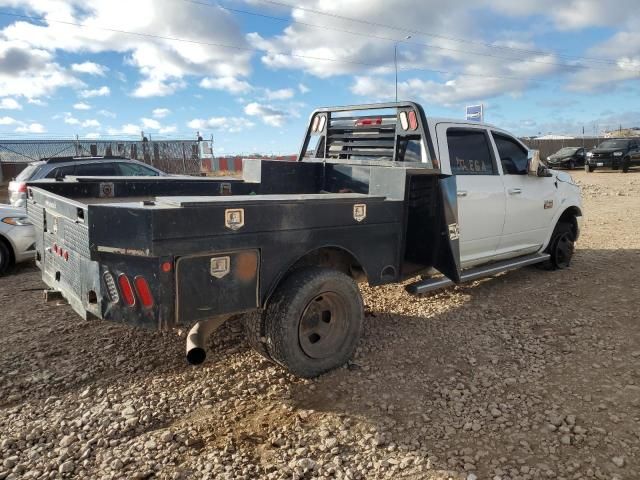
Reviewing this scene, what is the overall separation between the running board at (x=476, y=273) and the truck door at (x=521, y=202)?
0.11 meters

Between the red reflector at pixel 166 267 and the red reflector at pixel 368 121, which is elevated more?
the red reflector at pixel 368 121

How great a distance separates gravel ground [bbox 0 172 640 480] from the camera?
9.43ft

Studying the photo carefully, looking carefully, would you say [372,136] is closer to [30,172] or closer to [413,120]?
[413,120]

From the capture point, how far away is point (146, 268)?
2967mm

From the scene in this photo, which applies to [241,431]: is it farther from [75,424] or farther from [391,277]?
[391,277]

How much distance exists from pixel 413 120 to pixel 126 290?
10.3 ft

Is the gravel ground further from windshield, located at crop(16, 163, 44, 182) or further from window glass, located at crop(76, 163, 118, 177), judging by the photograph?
window glass, located at crop(76, 163, 118, 177)

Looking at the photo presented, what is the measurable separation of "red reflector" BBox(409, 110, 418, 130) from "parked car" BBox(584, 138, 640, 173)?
87.9 feet

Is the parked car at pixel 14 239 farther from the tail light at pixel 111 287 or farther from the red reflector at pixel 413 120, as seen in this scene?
the red reflector at pixel 413 120

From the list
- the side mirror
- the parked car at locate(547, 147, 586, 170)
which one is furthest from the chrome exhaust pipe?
the parked car at locate(547, 147, 586, 170)

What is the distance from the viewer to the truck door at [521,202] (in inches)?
230

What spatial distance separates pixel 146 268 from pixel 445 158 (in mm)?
3136

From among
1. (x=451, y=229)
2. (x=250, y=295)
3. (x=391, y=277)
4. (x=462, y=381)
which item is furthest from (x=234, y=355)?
(x=451, y=229)

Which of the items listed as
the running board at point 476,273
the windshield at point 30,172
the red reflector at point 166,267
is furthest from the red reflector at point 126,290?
the windshield at point 30,172
